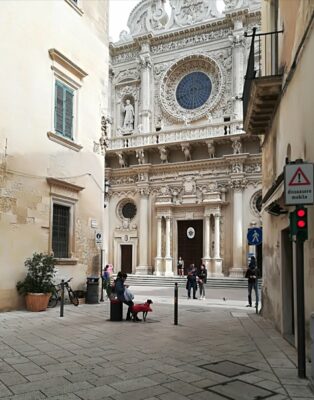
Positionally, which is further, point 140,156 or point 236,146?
point 140,156

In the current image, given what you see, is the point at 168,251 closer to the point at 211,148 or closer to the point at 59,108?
the point at 211,148

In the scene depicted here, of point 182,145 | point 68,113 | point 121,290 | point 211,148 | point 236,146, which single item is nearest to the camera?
point 121,290

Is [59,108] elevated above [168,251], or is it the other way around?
A: [59,108]

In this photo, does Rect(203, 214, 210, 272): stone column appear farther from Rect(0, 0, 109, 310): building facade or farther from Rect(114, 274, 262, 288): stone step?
Rect(0, 0, 109, 310): building facade

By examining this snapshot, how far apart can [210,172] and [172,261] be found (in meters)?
6.50

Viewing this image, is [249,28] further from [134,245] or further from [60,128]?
[60,128]

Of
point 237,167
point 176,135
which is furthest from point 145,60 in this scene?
point 237,167

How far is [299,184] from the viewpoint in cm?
562

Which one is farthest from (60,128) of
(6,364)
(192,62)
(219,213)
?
(192,62)

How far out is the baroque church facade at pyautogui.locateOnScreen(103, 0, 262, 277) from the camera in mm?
27203

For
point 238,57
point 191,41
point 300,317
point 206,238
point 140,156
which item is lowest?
point 300,317

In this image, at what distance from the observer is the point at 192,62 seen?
102ft

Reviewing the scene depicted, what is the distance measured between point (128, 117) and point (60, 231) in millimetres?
20319

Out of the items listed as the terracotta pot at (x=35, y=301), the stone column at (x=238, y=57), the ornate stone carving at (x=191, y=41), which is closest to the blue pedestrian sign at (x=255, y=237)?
the terracotta pot at (x=35, y=301)
